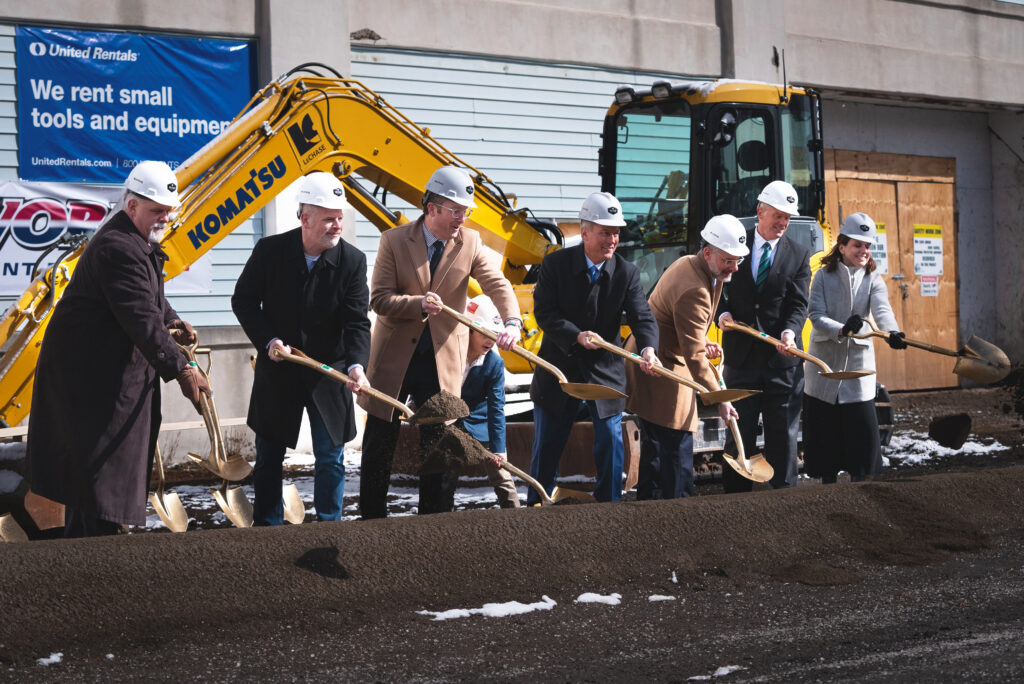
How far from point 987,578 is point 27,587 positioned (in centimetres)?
394

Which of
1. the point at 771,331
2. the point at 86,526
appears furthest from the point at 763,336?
the point at 86,526

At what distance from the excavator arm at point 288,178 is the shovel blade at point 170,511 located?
4.22 feet

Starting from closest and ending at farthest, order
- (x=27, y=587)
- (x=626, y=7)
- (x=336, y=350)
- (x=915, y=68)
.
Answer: (x=27, y=587), (x=336, y=350), (x=626, y=7), (x=915, y=68)

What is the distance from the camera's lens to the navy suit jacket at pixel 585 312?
690cm

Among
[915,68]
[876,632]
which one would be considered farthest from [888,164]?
[876,632]

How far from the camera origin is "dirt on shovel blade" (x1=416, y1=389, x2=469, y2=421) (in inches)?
247

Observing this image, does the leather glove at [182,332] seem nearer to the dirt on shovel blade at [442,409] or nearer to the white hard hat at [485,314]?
the dirt on shovel blade at [442,409]

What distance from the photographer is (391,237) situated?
22.1ft

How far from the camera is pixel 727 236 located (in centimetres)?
697

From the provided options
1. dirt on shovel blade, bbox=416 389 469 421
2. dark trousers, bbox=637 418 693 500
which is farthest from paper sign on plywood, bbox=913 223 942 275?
dirt on shovel blade, bbox=416 389 469 421

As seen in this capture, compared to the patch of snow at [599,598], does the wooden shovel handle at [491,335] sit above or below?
above

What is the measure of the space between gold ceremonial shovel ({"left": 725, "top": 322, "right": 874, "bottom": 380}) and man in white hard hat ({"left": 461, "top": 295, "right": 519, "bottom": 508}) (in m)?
1.34

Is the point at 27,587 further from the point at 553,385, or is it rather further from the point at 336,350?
the point at 553,385

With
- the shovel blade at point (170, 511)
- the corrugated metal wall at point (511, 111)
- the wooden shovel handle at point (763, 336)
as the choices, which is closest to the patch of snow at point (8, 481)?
the shovel blade at point (170, 511)
